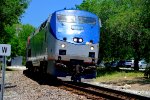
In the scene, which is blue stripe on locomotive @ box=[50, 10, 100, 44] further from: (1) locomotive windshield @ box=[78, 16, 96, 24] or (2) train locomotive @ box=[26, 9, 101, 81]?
(1) locomotive windshield @ box=[78, 16, 96, 24]

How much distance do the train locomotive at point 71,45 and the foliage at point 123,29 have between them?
858cm

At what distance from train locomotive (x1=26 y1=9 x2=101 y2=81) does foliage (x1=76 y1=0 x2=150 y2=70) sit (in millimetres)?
8583

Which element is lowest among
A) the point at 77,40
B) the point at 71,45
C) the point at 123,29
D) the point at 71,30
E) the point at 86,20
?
the point at 71,45

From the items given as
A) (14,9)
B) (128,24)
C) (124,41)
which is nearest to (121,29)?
(128,24)

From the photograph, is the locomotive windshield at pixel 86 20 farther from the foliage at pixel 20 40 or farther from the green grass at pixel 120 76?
the foliage at pixel 20 40

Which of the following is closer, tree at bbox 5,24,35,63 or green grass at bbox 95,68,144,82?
green grass at bbox 95,68,144,82

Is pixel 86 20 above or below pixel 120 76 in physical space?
above

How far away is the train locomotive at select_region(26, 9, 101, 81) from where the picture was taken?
75.4ft

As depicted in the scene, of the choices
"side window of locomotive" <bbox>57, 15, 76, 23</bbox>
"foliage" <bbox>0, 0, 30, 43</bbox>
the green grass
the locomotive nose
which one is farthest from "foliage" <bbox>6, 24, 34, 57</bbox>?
the locomotive nose

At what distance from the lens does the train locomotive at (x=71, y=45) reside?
2298 centimetres

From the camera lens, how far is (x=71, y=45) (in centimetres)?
2295

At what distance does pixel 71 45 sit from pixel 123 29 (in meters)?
20.8

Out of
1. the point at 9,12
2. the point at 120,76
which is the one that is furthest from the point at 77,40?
the point at 120,76

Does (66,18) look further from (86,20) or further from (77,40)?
(77,40)
